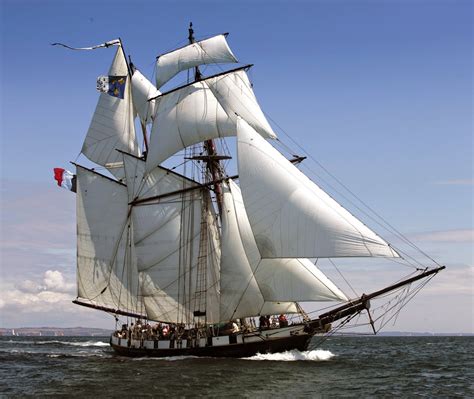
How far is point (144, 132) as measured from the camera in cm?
7038

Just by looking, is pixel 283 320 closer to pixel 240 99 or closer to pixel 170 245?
pixel 170 245

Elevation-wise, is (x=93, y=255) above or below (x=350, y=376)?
above

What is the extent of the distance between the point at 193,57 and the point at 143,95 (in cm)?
792

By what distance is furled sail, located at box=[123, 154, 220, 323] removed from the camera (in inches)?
2436

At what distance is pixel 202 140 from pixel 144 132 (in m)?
11.0

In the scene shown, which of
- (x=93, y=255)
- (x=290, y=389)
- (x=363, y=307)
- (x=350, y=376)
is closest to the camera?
(x=290, y=389)

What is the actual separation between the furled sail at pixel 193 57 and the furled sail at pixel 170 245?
28.1 feet

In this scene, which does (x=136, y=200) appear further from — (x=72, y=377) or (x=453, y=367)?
(x=453, y=367)

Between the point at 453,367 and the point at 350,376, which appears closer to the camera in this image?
the point at 350,376

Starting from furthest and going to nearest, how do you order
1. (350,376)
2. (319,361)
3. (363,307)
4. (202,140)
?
(202,140)
(319,361)
(363,307)
(350,376)

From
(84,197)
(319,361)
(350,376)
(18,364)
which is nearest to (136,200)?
(84,197)

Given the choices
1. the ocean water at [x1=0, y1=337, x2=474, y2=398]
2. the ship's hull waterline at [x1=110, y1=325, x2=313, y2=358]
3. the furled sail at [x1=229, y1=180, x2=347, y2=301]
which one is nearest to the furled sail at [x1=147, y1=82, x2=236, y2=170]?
the furled sail at [x1=229, y1=180, x2=347, y2=301]

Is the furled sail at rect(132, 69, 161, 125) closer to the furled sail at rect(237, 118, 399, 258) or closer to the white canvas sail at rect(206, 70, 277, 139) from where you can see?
the white canvas sail at rect(206, 70, 277, 139)

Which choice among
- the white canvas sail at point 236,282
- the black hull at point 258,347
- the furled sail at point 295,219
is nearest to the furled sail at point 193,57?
the white canvas sail at point 236,282
